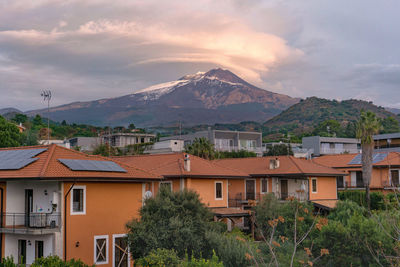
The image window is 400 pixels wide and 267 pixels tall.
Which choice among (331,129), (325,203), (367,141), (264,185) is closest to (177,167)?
(264,185)

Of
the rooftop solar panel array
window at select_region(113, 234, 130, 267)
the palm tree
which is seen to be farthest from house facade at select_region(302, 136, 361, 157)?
window at select_region(113, 234, 130, 267)

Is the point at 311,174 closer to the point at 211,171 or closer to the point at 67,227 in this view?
the point at 211,171

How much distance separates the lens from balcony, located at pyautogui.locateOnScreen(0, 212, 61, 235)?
2497cm

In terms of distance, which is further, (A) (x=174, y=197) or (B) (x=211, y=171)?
(B) (x=211, y=171)

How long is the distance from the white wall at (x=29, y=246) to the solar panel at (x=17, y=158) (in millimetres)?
3714

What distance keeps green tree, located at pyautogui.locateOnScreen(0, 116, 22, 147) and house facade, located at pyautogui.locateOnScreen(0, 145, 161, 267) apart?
29.6 m

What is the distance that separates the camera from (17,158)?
1112 inches

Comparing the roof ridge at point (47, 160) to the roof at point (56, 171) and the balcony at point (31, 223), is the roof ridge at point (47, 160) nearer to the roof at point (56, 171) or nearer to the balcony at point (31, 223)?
the roof at point (56, 171)

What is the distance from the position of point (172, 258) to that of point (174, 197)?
15.2ft

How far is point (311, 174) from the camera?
152 feet

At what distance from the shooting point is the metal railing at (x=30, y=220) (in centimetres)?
2525

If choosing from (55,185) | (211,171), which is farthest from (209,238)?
(211,171)

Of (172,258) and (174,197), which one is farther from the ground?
(174,197)

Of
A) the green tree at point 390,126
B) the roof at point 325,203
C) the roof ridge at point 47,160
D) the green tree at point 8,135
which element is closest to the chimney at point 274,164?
the roof at point 325,203
